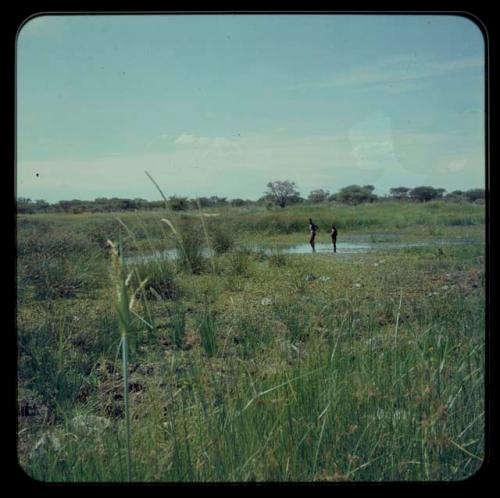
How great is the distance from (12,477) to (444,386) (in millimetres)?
1374

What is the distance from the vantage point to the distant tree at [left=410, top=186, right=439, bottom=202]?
1791 mm

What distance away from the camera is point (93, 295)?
175 centimetres

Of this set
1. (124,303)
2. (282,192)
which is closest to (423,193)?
(282,192)

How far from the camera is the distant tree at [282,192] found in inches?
69.9

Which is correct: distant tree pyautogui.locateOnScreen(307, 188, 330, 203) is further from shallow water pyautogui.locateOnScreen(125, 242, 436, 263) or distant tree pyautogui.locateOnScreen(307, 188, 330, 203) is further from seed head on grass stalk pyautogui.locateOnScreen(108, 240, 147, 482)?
seed head on grass stalk pyautogui.locateOnScreen(108, 240, 147, 482)

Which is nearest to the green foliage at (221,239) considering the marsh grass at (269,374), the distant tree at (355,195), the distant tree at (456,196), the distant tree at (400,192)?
the marsh grass at (269,374)

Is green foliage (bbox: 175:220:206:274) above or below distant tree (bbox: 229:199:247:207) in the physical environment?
below

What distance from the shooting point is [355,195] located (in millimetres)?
1777

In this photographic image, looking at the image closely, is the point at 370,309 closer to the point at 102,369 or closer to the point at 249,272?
the point at 249,272

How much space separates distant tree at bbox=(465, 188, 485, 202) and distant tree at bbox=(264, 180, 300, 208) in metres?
0.54

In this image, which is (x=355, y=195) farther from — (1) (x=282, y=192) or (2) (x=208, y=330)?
(2) (x=208, y=330)

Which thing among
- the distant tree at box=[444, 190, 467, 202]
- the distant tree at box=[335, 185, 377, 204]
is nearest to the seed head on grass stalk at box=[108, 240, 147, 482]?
the distant tree at box=[335, 185, 377, 204]

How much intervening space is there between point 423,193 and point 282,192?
45 centimetres
